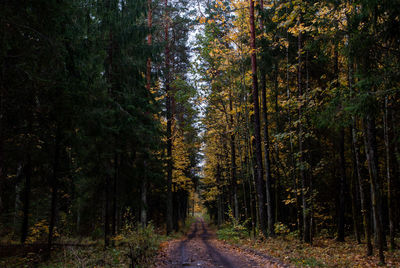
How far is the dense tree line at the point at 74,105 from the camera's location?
21.3 ft

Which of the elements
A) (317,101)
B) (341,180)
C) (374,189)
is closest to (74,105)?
(374,189)

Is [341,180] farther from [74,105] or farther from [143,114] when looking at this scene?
[74,105]

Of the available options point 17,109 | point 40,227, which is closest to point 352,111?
point 17,109

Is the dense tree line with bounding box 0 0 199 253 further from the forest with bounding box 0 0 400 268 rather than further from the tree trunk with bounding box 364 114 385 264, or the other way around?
the tree trunk with bounding box 364 114 385 264

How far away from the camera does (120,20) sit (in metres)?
12.2

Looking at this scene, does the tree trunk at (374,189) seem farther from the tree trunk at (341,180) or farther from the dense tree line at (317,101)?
the tree trunk at (341,180)

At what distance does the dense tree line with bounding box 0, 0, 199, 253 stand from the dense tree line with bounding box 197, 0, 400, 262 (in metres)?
4.48

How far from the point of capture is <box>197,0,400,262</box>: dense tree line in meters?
7.34

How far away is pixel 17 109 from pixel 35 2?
9.82 feet

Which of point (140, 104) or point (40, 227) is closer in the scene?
point (40, 227)

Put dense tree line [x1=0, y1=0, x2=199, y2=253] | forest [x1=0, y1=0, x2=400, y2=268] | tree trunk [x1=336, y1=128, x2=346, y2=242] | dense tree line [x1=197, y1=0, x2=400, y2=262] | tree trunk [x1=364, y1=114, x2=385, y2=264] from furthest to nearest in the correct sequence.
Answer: tree trunk [x1=336, y1=128, x2=346, y2=242] → tree trunk [x1=364, y1=114, x2=385, y2=264] → dense tree line [x1=197, y1=0, x2=400, y2=262] → forest [x1=0, y1=0, x2=400, y2=268] → dense tree line [x1=0, y1=0, x2=199, y2=253]

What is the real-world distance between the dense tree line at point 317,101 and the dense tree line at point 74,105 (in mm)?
4480

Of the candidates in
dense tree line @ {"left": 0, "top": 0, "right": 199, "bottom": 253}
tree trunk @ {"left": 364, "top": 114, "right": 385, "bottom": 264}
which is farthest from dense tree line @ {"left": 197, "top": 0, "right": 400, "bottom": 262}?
dense tree line @ {"left": 0, "top": 0, "right": 199, "bottom": 253}

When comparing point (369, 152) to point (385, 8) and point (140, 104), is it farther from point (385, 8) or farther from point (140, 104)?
point (140, 104)
